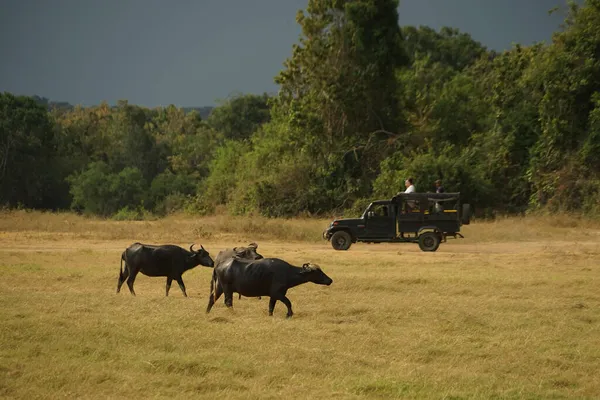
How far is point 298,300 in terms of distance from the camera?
1413 centimetres

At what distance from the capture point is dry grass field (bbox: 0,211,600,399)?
8.54 metres

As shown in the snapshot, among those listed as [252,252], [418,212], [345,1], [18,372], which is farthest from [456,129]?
[18,372]

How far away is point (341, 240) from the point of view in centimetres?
2414

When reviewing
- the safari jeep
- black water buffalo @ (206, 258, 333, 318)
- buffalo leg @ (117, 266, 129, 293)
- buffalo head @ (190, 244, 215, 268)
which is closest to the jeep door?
the safari jeep

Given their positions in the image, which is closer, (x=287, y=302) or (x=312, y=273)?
(x=287, y=302)

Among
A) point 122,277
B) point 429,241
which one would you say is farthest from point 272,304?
point 429,241

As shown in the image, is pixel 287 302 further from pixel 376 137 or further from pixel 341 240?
pixel 376 137

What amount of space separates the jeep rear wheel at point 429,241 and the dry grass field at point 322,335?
11.0 feet

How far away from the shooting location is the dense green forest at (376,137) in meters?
34.0

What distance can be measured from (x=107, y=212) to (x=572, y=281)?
36.5m

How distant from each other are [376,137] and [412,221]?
657 inches

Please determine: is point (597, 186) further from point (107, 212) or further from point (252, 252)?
point (107, 212)

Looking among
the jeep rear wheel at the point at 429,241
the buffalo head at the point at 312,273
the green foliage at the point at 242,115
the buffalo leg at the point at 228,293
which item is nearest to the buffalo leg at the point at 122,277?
the buffalo leg at the point at 228,293

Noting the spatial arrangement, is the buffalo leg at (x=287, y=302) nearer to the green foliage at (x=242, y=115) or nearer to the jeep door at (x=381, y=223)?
the jeep door at (x=381, y=223)
